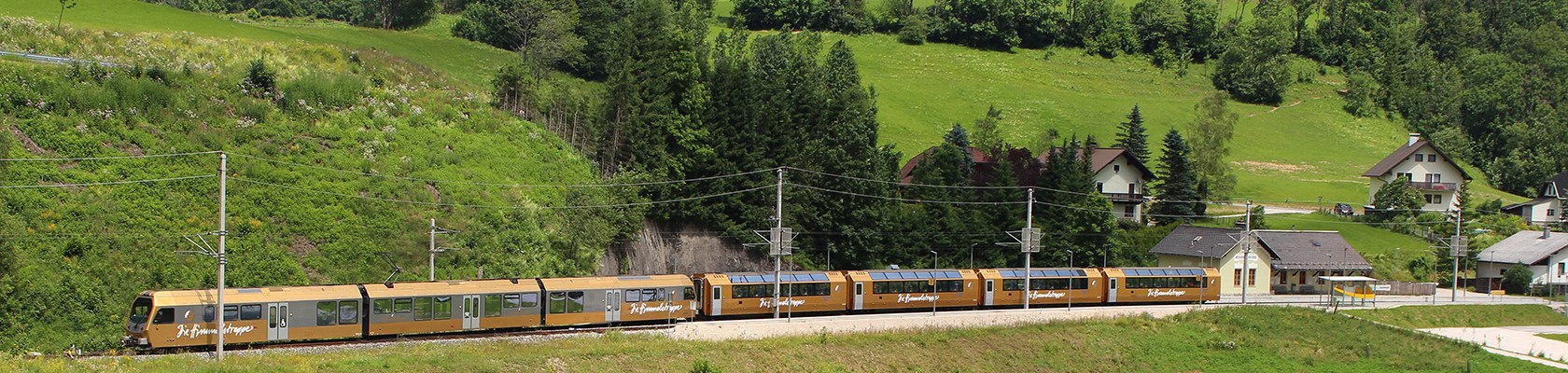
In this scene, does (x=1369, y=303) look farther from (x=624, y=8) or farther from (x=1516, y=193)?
(x=1516, y=193)

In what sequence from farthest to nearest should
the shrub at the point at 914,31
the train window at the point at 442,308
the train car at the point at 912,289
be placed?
1. the shrub at the point at 914,31
2. the train car at the point at 912,289
3. the train window at the point at 442,308

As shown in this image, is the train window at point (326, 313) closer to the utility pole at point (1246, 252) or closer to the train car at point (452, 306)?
the train car at point (452, 306)

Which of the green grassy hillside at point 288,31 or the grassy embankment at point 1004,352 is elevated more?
the green grassy hillside at point 288,31

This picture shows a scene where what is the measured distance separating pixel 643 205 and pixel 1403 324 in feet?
137

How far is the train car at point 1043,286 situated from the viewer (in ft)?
209

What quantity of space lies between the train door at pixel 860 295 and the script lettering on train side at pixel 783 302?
2.88 m

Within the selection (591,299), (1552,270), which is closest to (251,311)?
(591,299)

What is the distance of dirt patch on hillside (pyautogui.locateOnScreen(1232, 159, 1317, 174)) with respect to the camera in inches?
5010

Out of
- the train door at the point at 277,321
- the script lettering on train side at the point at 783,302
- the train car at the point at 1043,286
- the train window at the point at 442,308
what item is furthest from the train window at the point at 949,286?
the train door at the point at 277,321

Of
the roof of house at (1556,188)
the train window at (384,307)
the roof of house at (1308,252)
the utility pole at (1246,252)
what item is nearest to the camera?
the train window at (384,307)

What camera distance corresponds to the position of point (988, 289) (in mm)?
63531

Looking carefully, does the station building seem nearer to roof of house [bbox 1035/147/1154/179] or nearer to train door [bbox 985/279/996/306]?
roof of house [bbox 1035/147/1154/179]

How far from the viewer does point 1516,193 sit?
141000mm

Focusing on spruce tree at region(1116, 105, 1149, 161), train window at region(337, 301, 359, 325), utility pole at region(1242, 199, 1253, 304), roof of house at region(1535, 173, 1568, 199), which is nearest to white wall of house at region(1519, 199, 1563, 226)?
roof of house at region(1535, 173, 1568, 199)
